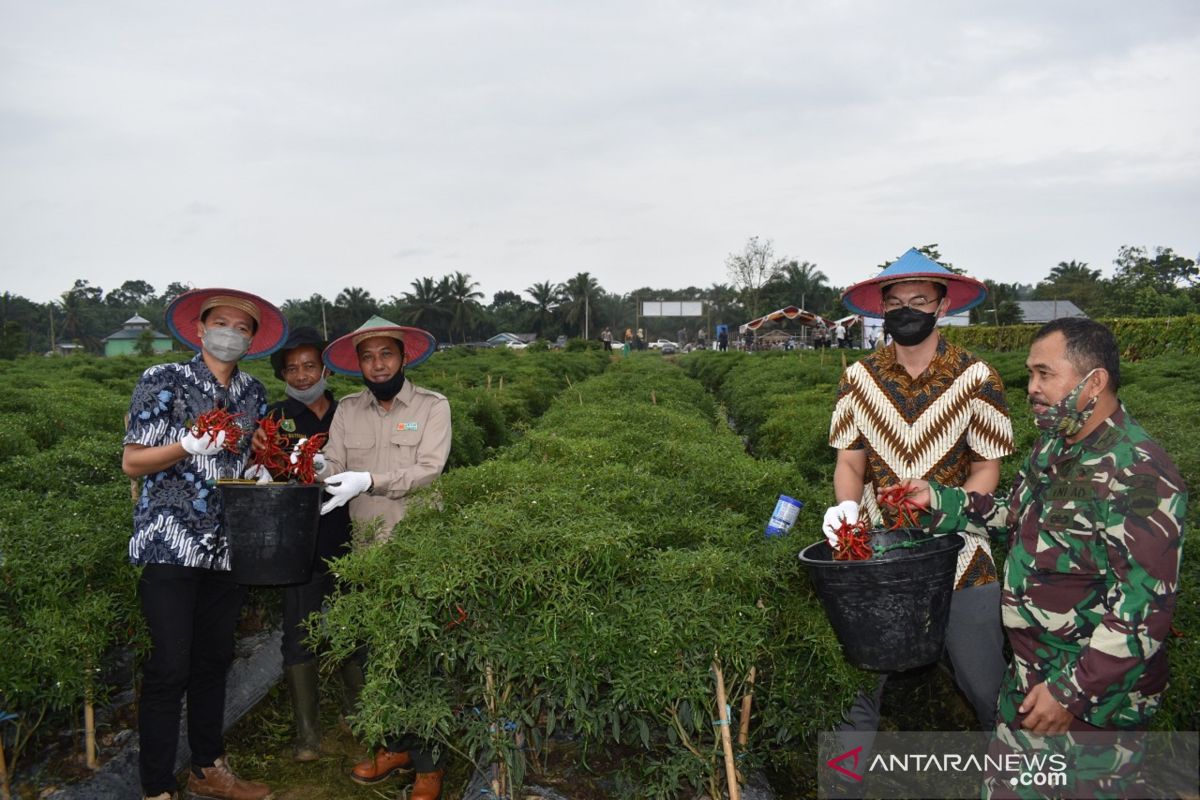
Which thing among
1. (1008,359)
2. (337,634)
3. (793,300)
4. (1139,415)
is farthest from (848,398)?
(793,300)

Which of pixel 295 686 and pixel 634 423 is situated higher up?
pixel 634 423

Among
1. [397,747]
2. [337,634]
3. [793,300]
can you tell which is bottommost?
[397,747]

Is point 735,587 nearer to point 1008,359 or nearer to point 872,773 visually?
point 872,773

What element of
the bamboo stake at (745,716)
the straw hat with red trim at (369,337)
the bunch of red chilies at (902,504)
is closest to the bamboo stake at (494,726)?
the bamboo stake at (745,716)

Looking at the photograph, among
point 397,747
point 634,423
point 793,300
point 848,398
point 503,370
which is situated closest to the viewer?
point 848,398

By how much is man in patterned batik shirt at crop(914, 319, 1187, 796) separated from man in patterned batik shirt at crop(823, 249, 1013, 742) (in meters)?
0.39

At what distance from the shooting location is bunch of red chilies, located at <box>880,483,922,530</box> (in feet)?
9.08

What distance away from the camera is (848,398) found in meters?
3.29

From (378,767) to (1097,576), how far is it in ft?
10.5

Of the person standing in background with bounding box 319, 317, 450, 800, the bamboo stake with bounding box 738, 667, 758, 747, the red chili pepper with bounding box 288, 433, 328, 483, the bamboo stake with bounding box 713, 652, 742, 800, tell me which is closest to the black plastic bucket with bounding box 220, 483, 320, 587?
the red chili pepper with bounding box 288, 433, 328, 483

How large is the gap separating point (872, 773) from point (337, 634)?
7.24 ft

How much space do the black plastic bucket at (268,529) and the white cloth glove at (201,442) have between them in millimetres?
176

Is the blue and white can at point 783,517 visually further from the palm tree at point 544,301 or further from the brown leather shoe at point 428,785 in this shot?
the palm tree at point 544,301

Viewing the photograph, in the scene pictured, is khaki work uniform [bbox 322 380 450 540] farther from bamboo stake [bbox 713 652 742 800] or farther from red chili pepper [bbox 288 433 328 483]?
bamboo stake [bbox 713 652 742 800]
